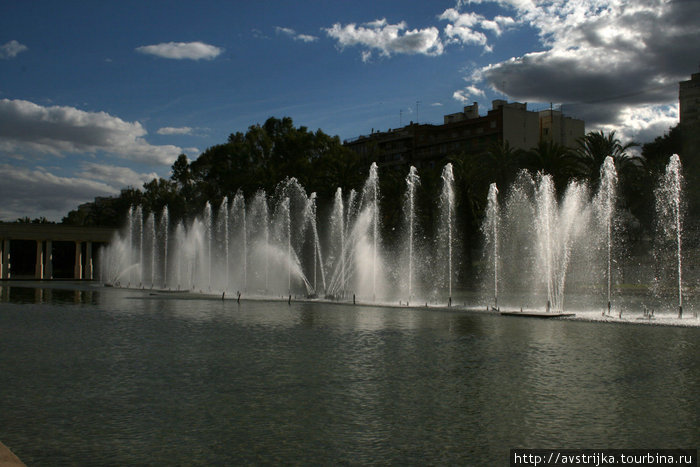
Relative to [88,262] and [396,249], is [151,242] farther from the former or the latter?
[396,249]

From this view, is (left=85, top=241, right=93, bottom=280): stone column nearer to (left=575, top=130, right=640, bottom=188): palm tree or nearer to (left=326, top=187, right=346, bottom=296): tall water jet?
(left=326, top=187, right=346, bottom=296): tall water jet

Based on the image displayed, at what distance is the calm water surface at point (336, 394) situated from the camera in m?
8.12

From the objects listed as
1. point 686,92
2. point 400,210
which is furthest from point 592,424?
point 686,92

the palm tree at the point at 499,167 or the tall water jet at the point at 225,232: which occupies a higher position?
the palm tree at the point at 499,167

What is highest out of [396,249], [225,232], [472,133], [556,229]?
[472,133]

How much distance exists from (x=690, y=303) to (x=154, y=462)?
3124cm

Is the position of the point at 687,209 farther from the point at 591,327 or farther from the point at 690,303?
the point at 591,327

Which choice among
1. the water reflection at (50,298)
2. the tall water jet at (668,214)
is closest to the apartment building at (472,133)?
the tall water jet at (668,214)

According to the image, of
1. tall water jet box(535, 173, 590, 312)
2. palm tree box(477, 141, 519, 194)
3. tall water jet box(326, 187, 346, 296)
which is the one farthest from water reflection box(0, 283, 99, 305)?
palm tree box(477, 141, 519, 194)

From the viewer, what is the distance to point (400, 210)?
186 feet

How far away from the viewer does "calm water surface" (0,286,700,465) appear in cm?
812

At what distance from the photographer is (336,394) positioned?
11.0m

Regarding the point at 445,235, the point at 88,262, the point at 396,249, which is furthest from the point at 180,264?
the point at 88,262

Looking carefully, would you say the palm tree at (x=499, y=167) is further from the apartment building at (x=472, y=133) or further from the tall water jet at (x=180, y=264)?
the tall water jet at (x=180, y=264)
